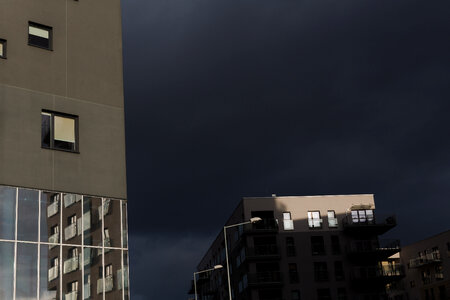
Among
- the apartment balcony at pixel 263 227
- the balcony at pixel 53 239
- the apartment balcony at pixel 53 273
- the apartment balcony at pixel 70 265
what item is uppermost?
the apartment balcony at pixel 263 227

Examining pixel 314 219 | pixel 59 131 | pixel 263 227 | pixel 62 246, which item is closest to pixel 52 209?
pixel 62 246

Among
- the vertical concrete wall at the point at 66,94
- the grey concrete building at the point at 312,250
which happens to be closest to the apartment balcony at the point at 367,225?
the grey concrete building at the point at 312,250

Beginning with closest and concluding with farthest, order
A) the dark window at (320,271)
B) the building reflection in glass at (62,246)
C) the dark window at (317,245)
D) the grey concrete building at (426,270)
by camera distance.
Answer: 1. the building reflection in glass at (62,246)
2. the dark window at (320,271)
3. the dark window at (317,245)
4. the grey concrete building at (426,270)

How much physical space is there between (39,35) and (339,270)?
2344 inches

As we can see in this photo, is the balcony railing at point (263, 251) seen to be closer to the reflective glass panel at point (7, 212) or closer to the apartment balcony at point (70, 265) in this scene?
the apartment balcony at point (70, 265)

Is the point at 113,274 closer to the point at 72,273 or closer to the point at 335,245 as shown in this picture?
the point at 72,273

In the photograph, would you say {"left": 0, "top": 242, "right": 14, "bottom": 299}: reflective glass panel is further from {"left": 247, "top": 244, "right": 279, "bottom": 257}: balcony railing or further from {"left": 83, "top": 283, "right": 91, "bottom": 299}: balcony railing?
{"left": 247, "top": 244, "right": 279, "bottom": 257}: balcony railing

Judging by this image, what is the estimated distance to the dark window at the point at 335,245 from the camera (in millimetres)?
79812

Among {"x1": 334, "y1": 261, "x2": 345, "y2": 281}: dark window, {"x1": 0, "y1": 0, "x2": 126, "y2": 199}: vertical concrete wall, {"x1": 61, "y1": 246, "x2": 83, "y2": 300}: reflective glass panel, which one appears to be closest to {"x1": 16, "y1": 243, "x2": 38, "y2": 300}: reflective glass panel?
{"x1": 61, "y1": 246, "x2": 83, "y2": 300}: reflective glass panel

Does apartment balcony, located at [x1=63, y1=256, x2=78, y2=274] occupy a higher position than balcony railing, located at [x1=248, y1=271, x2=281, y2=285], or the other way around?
balcony railing, located at [x1=248, y1=271, x2=281, y2=285]

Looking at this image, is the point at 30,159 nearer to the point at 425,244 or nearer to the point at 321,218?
the point at 321,218

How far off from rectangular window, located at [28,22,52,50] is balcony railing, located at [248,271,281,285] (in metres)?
54.1

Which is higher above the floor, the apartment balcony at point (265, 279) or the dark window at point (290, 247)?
the dark window at point (290, 247)

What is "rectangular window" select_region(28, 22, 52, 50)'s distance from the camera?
26312 mm
